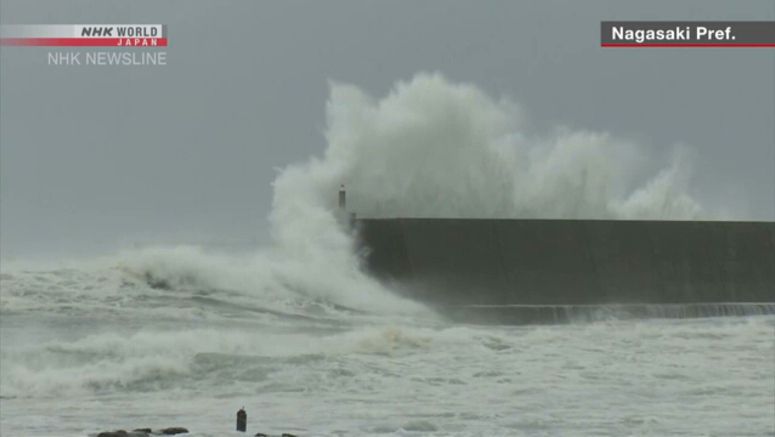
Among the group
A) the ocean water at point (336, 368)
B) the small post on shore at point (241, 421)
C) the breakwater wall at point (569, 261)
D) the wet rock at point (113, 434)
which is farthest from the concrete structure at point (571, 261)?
the wet rock at point (113, 434)

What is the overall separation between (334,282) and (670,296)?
7.05m

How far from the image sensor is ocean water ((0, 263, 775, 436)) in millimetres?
11195

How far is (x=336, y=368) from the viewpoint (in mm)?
13984

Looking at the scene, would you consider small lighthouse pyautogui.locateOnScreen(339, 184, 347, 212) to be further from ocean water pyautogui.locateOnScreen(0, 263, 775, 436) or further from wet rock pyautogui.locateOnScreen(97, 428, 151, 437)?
wet rock pyautogui.locateOnScreen(97, 428, 151, 437)

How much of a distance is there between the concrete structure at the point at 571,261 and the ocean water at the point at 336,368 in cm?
107

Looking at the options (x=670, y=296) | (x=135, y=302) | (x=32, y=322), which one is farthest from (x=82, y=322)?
(x=670, y=296)

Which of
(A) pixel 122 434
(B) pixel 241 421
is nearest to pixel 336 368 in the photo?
(B) pixel 241 421

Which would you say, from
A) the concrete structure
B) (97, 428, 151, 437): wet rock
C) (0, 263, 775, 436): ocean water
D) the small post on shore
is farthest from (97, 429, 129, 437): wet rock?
the concrete structure

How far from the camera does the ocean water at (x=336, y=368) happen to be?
11.2m

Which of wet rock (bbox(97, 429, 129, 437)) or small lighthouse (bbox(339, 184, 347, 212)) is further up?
small lighthouse (bbox(339, 184, 347, 212))

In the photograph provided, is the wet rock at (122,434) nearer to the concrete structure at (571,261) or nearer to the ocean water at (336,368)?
the ocean water at (336,368)

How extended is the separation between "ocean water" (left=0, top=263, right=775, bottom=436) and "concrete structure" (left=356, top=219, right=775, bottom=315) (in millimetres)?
1074

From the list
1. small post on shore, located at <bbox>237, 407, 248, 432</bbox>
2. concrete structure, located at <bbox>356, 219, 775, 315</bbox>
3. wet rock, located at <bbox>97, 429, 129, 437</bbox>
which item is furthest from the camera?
concrete structure, located at <bbox>356, 219, 775, 315</bbox>

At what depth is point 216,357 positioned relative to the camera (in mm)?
14250
